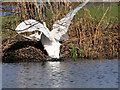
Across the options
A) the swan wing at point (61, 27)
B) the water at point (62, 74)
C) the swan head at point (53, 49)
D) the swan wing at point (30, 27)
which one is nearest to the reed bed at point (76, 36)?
the swan head at point (53, 49)

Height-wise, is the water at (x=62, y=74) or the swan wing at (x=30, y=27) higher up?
the swan wing at (x=30, y=27)

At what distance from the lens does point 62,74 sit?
48.1ft

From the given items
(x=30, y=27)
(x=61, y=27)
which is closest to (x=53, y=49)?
(x=61, y=27)

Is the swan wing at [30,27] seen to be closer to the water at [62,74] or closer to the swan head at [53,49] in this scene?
the swan head at [53,49]

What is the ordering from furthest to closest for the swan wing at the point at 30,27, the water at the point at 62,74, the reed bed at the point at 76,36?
1. the reed bed at the point at 76,36
2. the swan wing at the point at 30,27
3. the water at the point at 62,74

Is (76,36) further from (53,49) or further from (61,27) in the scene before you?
(53,49)

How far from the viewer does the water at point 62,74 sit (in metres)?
Answer: 13.0

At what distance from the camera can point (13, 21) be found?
2127 cm

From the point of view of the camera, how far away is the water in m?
13.0

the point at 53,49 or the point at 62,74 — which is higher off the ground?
the point at 53,49

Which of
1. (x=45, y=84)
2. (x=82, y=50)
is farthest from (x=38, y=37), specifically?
(x=45, y=84)

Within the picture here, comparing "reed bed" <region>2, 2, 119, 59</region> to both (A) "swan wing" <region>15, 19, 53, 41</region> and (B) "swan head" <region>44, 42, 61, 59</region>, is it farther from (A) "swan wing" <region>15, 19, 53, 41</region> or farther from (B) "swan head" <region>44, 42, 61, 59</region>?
(A) "swan wing" <region>15, 19, 53, 41</region>

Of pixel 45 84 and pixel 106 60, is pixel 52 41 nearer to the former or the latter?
pixel 106 60

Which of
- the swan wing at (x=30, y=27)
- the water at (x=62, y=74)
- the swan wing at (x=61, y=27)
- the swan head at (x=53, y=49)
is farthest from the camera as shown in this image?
the swan wing at (x=61, y=27)
